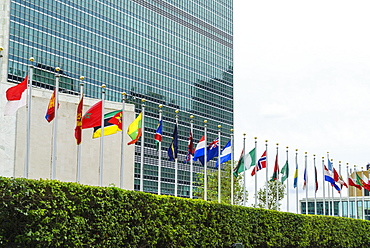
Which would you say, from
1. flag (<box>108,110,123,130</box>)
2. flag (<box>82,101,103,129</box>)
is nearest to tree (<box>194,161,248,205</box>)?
flag (<box>108,110,123,130</box>)

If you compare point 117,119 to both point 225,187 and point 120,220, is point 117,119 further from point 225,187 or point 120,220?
point 225,187

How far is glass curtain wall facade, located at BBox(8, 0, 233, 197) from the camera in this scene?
335 feet

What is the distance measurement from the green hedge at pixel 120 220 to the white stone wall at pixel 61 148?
15.4m

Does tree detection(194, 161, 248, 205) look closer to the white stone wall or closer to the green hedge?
the white stone wall

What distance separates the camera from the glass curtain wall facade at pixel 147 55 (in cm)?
10219

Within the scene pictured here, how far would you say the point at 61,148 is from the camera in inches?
1909

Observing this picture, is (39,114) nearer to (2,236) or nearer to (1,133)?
(1,133)

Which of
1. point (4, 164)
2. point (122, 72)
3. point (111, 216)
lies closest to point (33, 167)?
point (4, 164)

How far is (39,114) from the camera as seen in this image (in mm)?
47250

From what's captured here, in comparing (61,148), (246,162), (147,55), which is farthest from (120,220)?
(147,55)

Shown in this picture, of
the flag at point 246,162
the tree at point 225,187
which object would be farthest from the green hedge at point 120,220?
the tree at point 225,187

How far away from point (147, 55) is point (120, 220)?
4108 inches

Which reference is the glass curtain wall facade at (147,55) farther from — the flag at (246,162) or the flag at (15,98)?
the flag at (15,98)

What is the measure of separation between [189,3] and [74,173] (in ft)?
339
